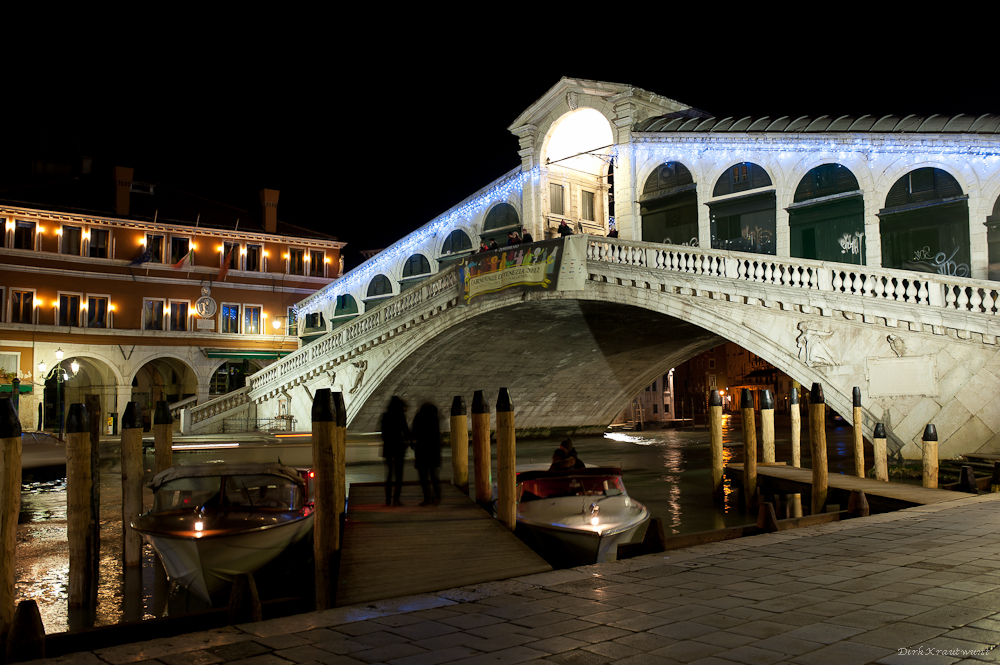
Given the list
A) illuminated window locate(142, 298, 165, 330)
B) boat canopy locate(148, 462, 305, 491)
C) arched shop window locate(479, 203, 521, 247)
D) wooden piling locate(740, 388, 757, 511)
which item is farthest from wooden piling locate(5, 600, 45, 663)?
illuminated window locate(142, 298, 165, 330)

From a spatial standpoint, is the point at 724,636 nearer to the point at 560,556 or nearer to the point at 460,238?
the point at 560,556

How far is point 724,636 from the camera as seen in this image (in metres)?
4.20

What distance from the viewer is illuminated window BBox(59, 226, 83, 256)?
29672 millimetres

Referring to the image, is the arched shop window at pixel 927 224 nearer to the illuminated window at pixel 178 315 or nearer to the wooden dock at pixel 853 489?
the wooden dock at pixel 853 489

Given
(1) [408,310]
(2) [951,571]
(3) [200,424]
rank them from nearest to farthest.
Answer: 1. (2) [951,571]
2. (1) [408,310]
3. (3) [200,424]

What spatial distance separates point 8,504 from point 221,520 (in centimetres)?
222

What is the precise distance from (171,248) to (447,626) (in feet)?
101

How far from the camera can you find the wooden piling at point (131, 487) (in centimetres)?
883

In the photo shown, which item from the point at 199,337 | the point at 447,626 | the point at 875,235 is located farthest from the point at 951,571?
the point at 199,337

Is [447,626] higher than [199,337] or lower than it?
lower

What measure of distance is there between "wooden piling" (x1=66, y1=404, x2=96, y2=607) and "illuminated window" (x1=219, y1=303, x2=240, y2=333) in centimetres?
2644

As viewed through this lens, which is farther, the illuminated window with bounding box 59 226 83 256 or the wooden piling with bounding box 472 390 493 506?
the illuminated window with bounding box 59 226 83 256

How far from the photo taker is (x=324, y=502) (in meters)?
6.75

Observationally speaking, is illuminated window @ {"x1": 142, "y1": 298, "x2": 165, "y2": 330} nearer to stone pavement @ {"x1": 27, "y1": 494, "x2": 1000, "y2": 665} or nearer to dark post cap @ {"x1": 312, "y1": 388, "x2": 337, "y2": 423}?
dark post cap @ {"x1": 312, "y1": 388, "x2": 337, "y2": 423}
